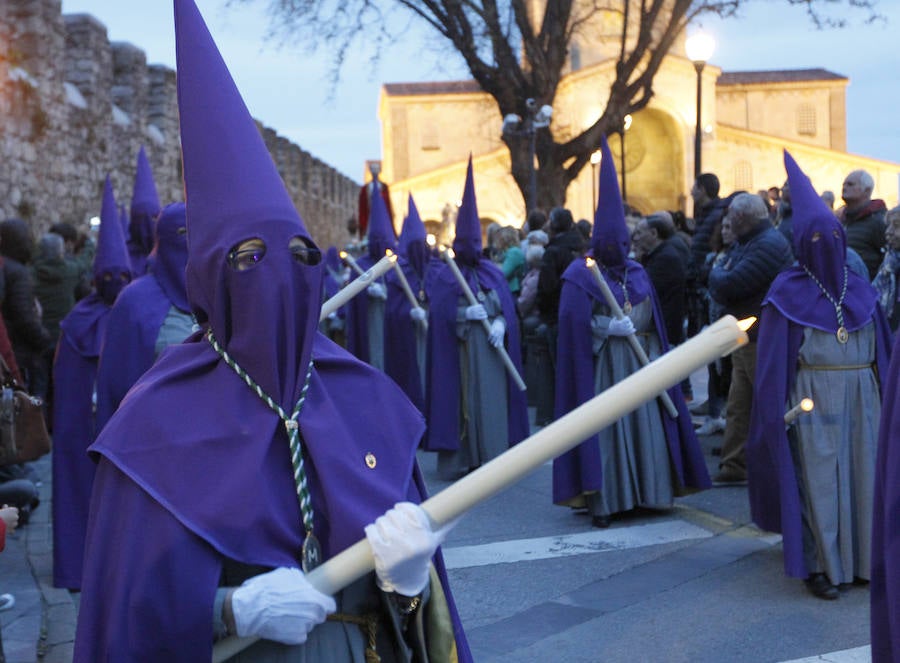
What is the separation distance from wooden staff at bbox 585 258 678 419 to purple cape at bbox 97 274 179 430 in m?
3.05

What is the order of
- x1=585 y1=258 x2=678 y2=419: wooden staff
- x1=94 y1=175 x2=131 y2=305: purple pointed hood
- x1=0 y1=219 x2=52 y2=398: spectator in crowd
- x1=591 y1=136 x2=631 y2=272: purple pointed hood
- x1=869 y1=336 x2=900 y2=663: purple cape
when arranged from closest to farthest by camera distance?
x1=869 y1=336 x2=900 y2=663: purple cape → x1=94 y1=175 x2=131 y2=305: purple pointed hood → x1=585 y1=258 x2=678 y2=419: wooden staff → x1=591 y1=136 x2=631 y2=272: purple pointed hood → x1=0 y1=219 x2=52 y2=398: spectator in crowd

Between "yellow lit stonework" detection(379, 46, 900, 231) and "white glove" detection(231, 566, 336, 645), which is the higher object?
"yellow lit stonework" detection(379, 46, 900, 231)

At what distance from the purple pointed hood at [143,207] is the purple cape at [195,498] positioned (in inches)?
190

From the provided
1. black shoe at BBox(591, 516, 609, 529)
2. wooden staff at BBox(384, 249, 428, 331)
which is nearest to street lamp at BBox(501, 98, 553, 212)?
wooden staff at BBox(384, 249, 428, 331)

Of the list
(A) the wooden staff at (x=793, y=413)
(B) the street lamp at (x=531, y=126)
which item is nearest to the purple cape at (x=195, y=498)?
(A) the wooden staff at (x=793, y=413)

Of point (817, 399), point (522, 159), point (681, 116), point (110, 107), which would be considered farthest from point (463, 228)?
point (681, 116)

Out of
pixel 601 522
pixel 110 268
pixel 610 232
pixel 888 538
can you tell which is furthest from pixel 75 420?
pixel 888 538

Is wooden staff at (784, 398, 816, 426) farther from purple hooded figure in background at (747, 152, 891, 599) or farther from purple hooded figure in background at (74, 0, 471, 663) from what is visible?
purple hooded figure in background at (74, 0, 471, 663)

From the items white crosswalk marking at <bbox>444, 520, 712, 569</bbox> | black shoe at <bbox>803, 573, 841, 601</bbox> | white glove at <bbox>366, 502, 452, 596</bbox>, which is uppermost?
white glove at <bbox>366, 502, 452, 596</bbox>

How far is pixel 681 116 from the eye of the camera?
50.8 metres

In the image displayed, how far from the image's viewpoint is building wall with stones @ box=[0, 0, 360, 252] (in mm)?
13234

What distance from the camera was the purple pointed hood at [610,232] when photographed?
792 cm

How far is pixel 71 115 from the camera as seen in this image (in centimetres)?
1495

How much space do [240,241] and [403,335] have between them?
9.11 m
